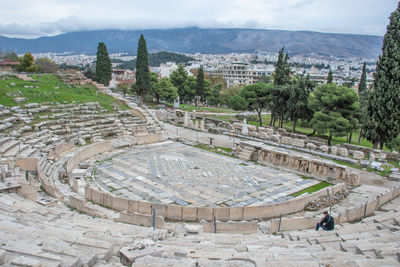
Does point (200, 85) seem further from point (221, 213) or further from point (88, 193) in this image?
point (221, 213)

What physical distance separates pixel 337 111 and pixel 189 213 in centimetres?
2000

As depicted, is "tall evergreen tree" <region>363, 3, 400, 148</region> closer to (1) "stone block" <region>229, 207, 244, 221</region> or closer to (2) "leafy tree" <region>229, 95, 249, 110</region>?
(1) "stone block" <region>229, 207, 244, 221</region>

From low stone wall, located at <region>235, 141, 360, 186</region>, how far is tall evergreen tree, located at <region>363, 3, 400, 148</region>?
7467 mm

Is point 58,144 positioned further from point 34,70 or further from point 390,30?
point 34,70

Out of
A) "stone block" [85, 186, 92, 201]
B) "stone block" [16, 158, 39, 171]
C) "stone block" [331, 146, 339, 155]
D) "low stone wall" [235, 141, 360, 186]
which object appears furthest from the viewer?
"stone block" [331, 146, 339, 155]

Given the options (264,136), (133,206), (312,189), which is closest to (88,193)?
(133,206)

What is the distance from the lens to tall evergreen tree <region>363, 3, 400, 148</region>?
22.8 meters

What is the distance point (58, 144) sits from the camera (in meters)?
20.8

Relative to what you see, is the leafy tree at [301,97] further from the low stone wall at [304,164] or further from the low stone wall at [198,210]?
the low stone wall at [198,210]

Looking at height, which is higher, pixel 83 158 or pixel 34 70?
pixel 34 70

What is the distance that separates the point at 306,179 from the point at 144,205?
10449 millimetres

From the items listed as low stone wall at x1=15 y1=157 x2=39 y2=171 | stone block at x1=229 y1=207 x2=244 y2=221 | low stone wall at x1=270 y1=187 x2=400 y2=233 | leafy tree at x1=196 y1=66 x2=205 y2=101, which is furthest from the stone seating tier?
leafy tree at x1=196 y1=66 x2=205 y2=101

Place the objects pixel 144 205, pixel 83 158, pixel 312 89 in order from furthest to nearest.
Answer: pixel 312 89, pixel 83 158, pixel 144 205

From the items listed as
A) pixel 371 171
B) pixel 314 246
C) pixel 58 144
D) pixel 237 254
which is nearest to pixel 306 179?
pixel 371 171
